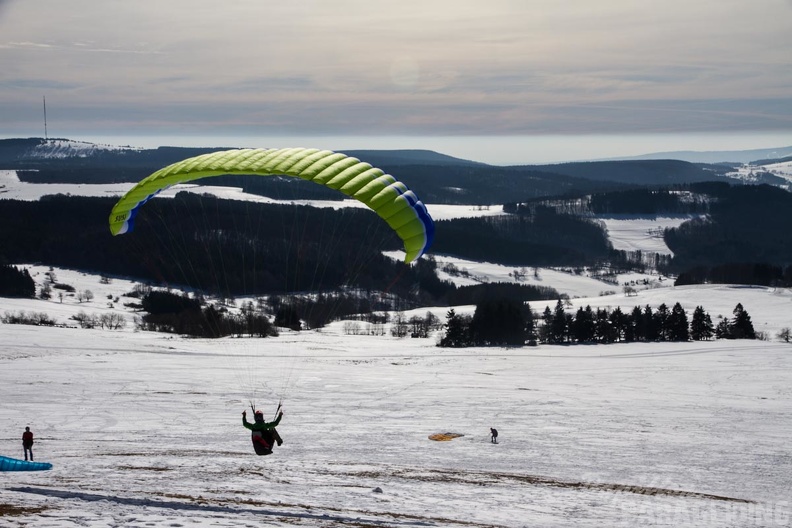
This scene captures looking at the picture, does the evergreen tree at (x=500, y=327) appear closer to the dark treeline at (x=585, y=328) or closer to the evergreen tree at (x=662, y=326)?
the dark treeline at (x=585, y=328)

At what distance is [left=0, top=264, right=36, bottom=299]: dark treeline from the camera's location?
3605 inches

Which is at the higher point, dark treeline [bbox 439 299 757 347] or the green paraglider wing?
the green paraglider wing

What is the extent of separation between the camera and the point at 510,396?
35062mm

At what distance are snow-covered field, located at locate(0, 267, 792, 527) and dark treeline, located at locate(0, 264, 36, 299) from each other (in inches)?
1707

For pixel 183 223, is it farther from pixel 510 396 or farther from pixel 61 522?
pixel 61 522

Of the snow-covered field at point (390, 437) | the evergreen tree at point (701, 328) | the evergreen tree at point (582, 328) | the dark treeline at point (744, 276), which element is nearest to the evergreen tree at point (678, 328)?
the evergreen tree at point (701, 328)

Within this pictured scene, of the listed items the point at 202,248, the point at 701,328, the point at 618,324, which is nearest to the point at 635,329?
the point at 618,324

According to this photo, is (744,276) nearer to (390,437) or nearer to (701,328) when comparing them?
(701,328)

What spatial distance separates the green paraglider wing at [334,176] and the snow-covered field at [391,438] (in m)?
5.94

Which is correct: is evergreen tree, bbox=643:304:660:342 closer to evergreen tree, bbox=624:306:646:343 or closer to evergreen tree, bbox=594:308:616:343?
evergreen tree, bbox=624:306:646:343

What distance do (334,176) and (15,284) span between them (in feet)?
289

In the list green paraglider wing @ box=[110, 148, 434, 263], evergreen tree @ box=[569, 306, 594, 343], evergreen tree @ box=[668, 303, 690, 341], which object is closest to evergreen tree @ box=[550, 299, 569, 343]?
evergreen tree @ box=[569, 306, 594, 343]

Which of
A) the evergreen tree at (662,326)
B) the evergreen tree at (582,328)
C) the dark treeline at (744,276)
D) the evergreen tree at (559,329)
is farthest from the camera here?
the dark treeline at (744,276)

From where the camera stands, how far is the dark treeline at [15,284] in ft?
300
